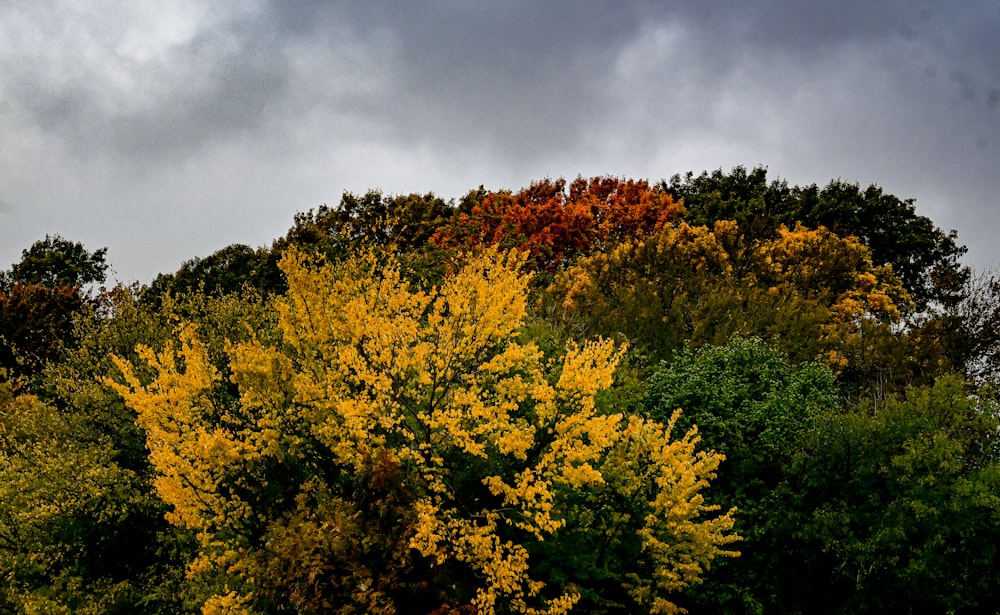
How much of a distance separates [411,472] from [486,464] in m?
1.53

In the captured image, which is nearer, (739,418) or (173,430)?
(173,430)

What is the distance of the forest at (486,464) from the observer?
12.2m

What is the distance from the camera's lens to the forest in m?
12.2

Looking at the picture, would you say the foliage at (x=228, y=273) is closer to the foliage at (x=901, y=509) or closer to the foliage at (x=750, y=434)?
the foliage at (x=750, y=434)

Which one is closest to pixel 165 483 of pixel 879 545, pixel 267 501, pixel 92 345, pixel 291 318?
pixel 267 501

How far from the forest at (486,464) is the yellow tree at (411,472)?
0.07 metres

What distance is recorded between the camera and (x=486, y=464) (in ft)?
44.2

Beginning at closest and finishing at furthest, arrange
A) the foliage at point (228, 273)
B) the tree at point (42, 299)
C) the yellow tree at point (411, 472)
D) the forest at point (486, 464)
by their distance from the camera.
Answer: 1. the yellow tree at point (411, 472)
2. the forest at point (486, 464)
3. the tree at point (42, 299)
4. the foliage at point (228, 273)

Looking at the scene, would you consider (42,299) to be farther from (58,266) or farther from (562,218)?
(562,218)

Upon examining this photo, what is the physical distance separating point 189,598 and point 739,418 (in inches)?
513

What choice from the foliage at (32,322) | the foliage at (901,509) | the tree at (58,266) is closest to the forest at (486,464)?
the foliage at (901,509)

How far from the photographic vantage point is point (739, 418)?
16.8m

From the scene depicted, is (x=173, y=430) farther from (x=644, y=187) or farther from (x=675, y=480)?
(x=644, y=187)

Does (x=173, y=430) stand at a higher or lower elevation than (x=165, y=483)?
higher
